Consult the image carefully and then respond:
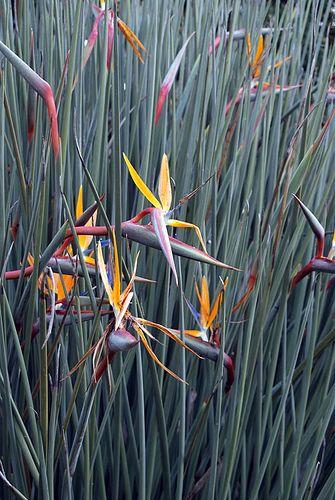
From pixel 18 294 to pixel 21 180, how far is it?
159 millimetres

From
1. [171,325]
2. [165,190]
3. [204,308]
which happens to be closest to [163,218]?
[165,190]

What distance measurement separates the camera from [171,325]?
0.82m

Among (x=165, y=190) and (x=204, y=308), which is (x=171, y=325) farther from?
(x=165, y=190)

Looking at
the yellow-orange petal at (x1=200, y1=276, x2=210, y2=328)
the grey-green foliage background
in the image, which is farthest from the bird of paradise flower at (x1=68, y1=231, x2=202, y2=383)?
the yellow-orange petal at (x1=200, y1=276, x2=210, y2=328)

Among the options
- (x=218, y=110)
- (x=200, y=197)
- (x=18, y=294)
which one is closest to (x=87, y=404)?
(x=18, y=294)

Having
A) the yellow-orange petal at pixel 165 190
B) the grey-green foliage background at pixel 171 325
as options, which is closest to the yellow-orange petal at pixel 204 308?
the grey-green foliage background at pixel 171 325

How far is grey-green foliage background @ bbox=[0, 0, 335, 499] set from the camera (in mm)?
592


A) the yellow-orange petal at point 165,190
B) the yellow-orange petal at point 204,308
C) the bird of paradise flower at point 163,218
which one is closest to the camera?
the bird of paradise flower at point 163,218

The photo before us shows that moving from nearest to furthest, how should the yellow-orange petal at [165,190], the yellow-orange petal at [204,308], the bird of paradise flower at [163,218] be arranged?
the bird of paradise flower at [163,218] → the yellow-orange petal at [165,190] → the yellow-orange petal at [204,308]

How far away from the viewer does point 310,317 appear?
2.78ft

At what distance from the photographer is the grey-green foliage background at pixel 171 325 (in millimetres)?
592

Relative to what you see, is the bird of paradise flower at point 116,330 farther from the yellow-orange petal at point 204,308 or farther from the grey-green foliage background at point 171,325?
the yellow-orange petal at point 204,308

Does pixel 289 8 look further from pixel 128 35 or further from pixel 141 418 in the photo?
pixel 141 418

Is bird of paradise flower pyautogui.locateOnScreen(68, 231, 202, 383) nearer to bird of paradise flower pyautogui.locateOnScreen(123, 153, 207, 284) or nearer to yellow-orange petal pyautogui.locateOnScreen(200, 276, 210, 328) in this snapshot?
bird of paradise flower pyautogui.locateOnScreen(123, 153, 207, 284)
